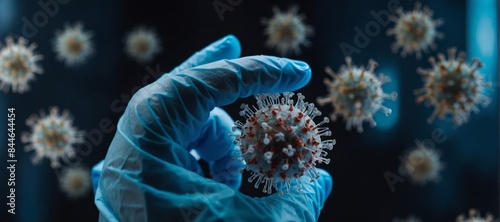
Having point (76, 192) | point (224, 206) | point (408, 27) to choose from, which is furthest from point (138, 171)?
point (408, 27)

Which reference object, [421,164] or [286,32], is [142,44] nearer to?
[286,32]

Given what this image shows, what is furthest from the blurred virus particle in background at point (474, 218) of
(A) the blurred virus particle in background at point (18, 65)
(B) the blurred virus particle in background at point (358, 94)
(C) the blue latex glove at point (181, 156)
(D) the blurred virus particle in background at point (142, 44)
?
(A) the blurred virus particle in background at point (18, 65)

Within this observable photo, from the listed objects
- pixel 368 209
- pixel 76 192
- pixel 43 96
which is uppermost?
pixel 43 96

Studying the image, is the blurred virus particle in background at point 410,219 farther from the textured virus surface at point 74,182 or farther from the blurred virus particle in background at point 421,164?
the textured virus surface at point 74,182

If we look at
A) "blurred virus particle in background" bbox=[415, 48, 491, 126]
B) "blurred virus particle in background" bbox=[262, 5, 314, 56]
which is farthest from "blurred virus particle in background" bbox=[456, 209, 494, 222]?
"blurred virus particle in background" bbox=[262, 5, 314, 56]

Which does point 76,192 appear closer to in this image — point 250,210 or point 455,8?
point 250,210

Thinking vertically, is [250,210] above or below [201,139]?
below

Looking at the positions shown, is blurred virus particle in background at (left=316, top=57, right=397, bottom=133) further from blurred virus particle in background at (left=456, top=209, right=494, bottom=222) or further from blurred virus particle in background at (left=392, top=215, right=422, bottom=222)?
blurred virus particle in background at (left=456, top=209, right=494, bottom=222)
